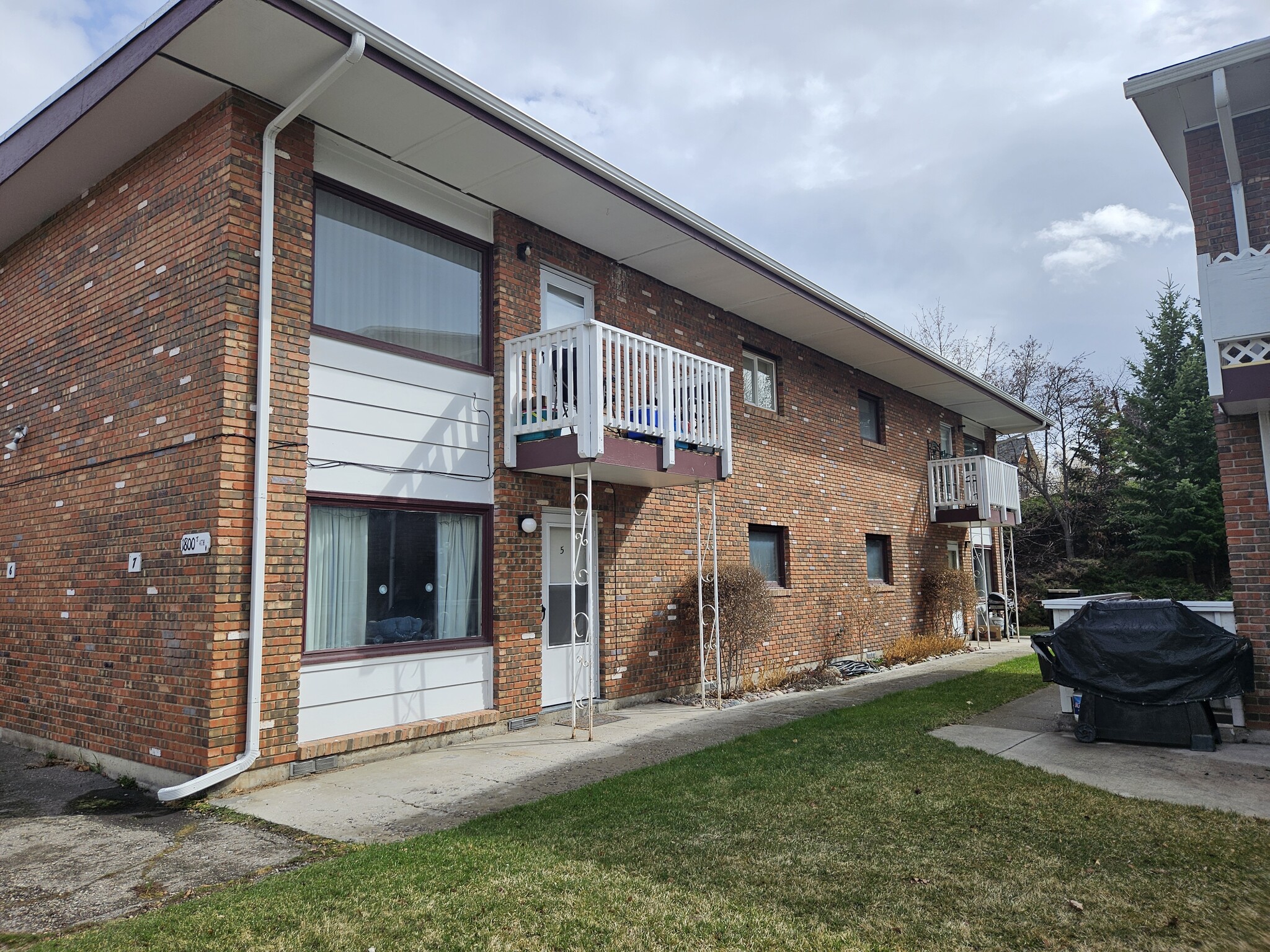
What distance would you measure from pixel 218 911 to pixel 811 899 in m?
2.74

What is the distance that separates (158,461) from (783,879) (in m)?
5.86

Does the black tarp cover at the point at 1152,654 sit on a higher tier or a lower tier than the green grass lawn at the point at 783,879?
higher

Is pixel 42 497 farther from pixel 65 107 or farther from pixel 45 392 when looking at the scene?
pixel 65 107

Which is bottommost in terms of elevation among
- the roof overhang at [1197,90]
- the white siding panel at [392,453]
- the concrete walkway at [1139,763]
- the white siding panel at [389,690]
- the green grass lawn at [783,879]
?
the concrete walkway at [1139,763]

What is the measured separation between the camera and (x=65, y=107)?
7250mm

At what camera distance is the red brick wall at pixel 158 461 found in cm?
645

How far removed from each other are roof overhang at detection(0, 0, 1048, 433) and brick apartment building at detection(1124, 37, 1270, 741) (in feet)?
14.8

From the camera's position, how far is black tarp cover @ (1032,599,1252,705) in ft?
22.6

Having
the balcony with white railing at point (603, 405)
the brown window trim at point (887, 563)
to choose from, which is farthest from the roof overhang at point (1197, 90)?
Answer: the brown window trim at point (887, 563)

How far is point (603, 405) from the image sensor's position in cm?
811

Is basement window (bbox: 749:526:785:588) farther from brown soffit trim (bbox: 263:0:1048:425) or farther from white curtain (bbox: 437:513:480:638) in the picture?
white curtain (bbox: 437:513:480:638)

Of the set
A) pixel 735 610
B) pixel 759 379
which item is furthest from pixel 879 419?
pixel 735 610

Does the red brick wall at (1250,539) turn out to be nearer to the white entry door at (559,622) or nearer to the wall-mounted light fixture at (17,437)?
the white entry door at (559,622)

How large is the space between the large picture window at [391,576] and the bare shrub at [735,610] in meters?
3.38
